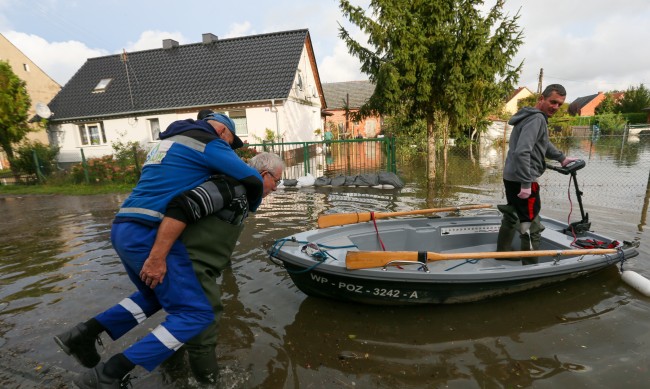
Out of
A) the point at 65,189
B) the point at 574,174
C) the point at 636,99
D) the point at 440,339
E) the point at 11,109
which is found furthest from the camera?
the point at 636,99

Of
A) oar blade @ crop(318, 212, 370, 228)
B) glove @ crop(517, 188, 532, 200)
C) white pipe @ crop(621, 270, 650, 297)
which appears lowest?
white pipe @ crop(621, 270, 650, 297)

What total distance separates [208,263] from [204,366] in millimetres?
729

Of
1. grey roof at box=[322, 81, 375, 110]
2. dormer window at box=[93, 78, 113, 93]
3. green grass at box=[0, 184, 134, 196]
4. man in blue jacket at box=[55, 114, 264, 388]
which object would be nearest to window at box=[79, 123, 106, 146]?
dormer window at box=[93, 78, 113, 93]

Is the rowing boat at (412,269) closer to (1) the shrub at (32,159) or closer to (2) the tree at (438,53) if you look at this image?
(2) the tree at (438,53)

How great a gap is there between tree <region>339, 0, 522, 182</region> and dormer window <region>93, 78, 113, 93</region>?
55.8 feet

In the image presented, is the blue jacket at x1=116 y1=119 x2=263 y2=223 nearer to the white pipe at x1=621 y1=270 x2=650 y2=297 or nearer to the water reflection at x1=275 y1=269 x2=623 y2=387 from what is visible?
the water reflection at x1=275 y1=269 x2=623 y2=387

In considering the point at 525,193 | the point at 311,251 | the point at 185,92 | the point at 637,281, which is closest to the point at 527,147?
the point at 525,193

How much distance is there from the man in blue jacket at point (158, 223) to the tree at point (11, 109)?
1589cm

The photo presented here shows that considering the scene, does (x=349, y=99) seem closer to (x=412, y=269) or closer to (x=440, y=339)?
(x=412, y=269)

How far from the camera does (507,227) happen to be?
159 inches

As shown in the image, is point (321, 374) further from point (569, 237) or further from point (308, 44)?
point (308, 44)

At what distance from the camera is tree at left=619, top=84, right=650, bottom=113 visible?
41375 millimetres

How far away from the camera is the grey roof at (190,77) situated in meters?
17.3

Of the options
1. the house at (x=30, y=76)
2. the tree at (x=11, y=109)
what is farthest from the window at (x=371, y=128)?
the tree at (x=11, y=109)
